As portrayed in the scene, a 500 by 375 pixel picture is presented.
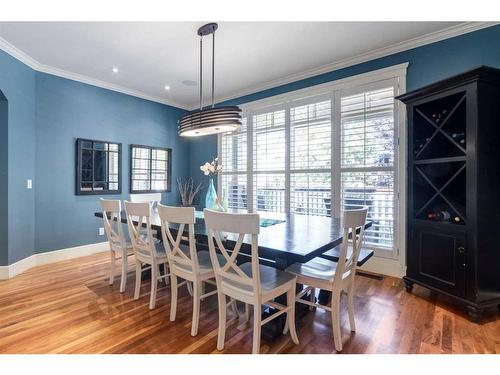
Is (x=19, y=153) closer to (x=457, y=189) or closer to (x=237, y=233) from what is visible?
(x=237, y=233)

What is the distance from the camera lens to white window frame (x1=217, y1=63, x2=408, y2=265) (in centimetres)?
310

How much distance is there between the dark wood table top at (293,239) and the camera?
159 cm

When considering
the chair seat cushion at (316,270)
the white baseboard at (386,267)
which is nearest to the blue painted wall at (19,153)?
the chair seat cushion at (316,270)

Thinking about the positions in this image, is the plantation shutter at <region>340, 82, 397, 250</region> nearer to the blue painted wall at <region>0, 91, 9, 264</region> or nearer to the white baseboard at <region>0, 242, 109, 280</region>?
the white baseboard at <region>0, 242, 109, 280</region>

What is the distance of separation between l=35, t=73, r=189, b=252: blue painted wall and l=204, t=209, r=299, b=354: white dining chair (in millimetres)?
3215

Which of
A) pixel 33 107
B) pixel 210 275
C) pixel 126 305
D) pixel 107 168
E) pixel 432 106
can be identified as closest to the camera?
pixel 210 275

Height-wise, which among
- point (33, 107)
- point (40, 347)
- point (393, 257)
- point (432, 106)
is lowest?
point (40, 347)

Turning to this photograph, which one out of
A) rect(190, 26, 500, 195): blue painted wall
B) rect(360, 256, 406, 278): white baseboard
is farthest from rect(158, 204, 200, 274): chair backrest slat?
rect(190, 26, 500, 195): blue painted wall

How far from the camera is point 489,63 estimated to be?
2.62 meters

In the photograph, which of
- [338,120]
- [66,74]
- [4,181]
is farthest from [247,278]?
[66,74]

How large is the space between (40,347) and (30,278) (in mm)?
1779

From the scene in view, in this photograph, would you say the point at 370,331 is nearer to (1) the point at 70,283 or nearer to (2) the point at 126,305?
(2) the point at 126,305

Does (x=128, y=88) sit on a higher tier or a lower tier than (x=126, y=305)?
higher
